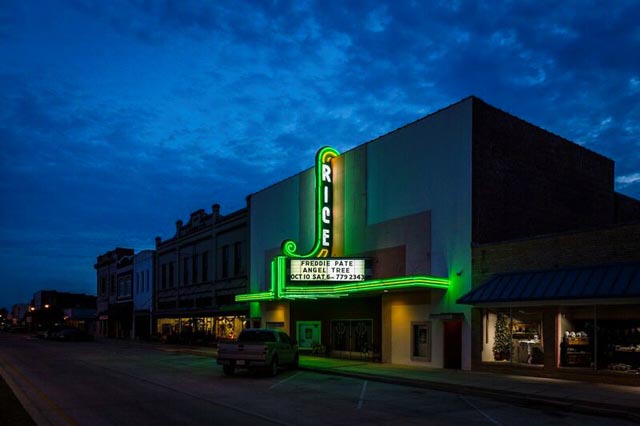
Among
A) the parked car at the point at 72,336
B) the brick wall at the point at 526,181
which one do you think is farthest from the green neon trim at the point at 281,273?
the parked car at the point at 72,336

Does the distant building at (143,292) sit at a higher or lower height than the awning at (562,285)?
lower

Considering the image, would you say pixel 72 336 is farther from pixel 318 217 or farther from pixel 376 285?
pixel 376 285

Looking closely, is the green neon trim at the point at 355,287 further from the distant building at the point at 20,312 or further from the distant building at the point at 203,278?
the distant building at the point at 20,312

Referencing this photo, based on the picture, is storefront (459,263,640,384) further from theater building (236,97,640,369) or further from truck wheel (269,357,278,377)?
truck wheel (269,357,278,377)

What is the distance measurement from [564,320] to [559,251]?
230cm

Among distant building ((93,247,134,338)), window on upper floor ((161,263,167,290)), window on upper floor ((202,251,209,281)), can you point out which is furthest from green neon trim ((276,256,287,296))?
distant building ((93,247,134,338))

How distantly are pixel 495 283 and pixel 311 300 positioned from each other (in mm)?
13800

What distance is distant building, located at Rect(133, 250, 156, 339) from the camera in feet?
202

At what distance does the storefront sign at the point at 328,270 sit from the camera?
28969mm

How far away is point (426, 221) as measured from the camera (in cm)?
2605

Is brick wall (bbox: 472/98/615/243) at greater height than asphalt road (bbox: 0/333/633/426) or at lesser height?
greater

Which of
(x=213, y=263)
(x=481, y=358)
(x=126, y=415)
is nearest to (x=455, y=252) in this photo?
(x=481, y=358)

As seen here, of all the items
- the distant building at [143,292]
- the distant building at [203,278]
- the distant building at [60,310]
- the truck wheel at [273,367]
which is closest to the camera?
the truck wheel at [273,367]

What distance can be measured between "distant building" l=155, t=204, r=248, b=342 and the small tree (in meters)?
20.6
